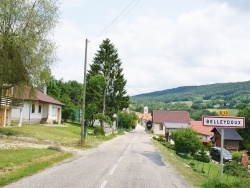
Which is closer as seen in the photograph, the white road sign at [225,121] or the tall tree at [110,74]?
the white road sign at [225,121]

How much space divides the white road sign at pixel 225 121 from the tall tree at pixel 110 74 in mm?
50881

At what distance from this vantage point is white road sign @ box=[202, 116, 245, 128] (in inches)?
456

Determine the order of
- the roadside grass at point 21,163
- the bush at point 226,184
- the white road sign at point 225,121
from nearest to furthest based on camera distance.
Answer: the bush at point 226,184 → the white road sign at point 225,121 → the roadside grass at point 21,163

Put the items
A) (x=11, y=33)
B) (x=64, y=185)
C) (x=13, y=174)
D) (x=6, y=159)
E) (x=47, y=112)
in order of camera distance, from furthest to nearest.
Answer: (x=47, y=112) < (x=11, y=33) < (x=6, y=159) < (x=13, y=174) < (x=64, y=185)

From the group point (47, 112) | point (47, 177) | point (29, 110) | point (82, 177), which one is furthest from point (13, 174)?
point (47, 112)

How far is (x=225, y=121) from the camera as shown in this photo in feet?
38.3

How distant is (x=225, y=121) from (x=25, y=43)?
18068 millimetres

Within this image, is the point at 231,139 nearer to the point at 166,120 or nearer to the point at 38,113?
the point at 166,120

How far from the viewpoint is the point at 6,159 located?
53.9ft

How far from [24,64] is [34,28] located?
2.82 meters

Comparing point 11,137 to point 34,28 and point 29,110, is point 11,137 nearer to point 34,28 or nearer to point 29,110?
point 34,28

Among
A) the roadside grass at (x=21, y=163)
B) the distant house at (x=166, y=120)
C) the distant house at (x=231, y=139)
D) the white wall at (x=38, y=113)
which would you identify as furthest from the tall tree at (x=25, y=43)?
the distant house at (x=166, y=120)

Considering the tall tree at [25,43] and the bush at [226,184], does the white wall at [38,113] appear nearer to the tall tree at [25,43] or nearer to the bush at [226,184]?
the tall tree at [25,43]

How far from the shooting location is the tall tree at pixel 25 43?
83.9ft
